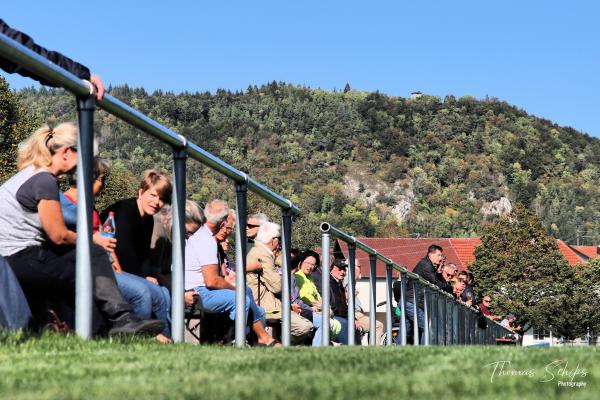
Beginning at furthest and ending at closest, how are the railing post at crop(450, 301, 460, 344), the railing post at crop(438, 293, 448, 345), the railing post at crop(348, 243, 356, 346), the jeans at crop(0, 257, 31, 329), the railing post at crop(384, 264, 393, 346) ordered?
1. the railing post at crop(450, 301, 460, 344)
2. the railing post at crop(438, 293, 448, 345)
3. the railing post at crop(384, 264, 393, 346)
4. the railing post at crop(348, 243, 356, 346)
5. the jeans at crop(0, 257, 31, 329)

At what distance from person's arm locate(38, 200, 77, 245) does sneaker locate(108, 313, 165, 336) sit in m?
0.45

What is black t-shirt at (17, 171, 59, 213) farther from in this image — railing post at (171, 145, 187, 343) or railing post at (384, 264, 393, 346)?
railing post at (384, 264, 393, 346)

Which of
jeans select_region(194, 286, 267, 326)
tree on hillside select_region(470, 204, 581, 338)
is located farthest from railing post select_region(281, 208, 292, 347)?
tree on hillside select_region(470, 204, 581, 338)

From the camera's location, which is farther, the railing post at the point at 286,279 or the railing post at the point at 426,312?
the railing post at the point at 426,312

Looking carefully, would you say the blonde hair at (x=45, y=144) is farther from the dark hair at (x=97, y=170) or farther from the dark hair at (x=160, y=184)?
the dark hair at (x=160, y=184)

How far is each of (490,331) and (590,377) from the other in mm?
20484

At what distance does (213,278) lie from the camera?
27.5 ft

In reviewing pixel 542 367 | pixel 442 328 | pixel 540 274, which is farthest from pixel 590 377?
pixel 540 274

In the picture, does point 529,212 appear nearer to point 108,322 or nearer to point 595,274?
point 595,274

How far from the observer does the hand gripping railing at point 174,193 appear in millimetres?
5496

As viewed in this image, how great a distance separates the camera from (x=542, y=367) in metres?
4.54

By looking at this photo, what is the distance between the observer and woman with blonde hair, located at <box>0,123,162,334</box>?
5613mm

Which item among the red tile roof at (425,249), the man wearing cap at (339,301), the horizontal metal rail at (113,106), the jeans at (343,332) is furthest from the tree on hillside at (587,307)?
the horizontal metal rail at (113,106)

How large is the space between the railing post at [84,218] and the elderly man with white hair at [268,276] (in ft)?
12.3
